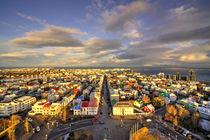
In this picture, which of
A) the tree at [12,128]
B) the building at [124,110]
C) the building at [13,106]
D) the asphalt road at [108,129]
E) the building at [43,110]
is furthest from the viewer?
the building at [13,106]

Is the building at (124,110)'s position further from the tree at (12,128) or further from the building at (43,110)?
the tree at (12,128)

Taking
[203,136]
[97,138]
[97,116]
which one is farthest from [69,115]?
[203,136]

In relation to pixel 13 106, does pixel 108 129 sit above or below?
below

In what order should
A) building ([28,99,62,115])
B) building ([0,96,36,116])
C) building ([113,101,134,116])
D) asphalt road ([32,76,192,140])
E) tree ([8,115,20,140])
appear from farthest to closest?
building ([0,96,36,116]) < building ([28,99,62,115]) < building ([113,101,134,116]) < asphalt road ([32,76,192,140]) < tree ([8,115,20,140])

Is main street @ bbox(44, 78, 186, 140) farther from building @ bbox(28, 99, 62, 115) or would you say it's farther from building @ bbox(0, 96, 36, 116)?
building @ bbox(0, 96, 36, 116)

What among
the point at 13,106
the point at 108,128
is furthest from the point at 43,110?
the point at 108,128

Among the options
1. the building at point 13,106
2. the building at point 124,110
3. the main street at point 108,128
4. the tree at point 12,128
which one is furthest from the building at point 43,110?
the building at point 124,110

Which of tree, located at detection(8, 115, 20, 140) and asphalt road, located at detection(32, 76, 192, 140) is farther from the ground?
tree, located at detection(8, 115, 20, 140)

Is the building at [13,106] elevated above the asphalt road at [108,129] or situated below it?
above

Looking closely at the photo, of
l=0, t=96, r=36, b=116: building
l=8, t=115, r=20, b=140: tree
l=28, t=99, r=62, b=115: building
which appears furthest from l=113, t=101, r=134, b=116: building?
l=0, t=96, r=36, b=116: building

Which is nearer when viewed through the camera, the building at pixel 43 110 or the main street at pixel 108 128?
the main street at pixel 108 128

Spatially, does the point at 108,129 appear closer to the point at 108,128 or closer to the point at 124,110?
the point at 108,128

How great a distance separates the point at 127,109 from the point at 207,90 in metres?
44.4

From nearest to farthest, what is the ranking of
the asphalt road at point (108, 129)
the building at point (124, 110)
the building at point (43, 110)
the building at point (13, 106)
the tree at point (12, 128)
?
1. the tree at point (12, 128)
2. the asphalt road at point (108, 129)
3. the building at point (124, 110)
4. the building at point (43, 110)
5. the building at point (13, 106)
